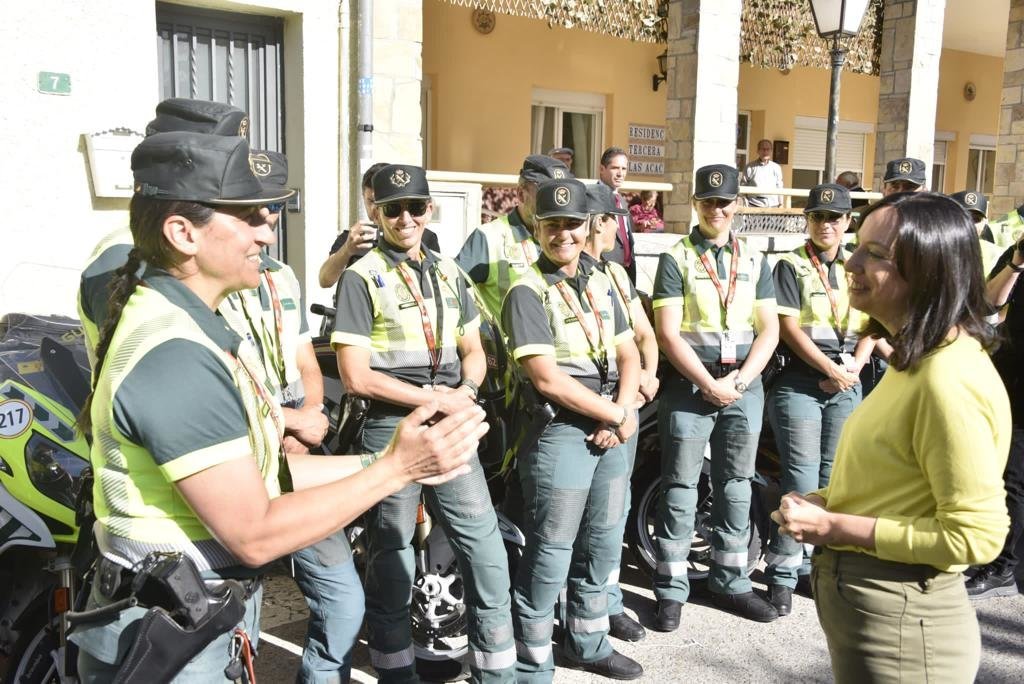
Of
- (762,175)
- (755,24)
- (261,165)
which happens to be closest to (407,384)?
(261,165)

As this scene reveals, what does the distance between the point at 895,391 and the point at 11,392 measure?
109 inches

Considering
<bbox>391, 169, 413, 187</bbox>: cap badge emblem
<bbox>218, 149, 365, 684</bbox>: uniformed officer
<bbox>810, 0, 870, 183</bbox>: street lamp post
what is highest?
<bbox>810, 0, 870, 183</bbox>: street lamp post

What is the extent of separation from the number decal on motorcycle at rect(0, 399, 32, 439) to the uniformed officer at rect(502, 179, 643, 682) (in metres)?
1.82

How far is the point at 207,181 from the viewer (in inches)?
75.7

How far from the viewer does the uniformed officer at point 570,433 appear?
3850mm

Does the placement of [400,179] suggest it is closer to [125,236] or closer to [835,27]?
[125,236]

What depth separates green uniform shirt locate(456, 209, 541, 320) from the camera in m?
5.39

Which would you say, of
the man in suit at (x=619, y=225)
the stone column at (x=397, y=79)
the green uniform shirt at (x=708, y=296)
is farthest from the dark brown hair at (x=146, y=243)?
the stone column at (x=397, y=79)

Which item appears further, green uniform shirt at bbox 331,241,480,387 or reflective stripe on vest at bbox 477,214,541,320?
reflective stripe on vest at bbox 477,214,541,320

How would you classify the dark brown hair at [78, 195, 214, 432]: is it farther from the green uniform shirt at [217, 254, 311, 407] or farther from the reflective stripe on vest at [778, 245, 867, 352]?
the reflective stripe on vest at [778, 245, 867, 352]

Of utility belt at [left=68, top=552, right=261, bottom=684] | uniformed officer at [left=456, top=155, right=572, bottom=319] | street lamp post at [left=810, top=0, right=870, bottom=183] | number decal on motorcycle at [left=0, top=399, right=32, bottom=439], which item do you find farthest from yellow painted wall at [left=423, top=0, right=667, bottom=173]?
utility belt at [left=68, top=552, right=261, bottom=684]

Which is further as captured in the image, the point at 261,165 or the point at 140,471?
the point at 261,165

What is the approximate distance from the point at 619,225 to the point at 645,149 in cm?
742

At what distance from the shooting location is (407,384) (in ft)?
12.4
